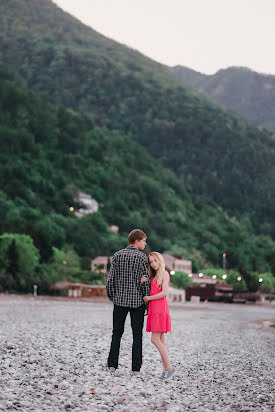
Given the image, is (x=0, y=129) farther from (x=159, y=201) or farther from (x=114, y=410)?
(x=114, y=410)

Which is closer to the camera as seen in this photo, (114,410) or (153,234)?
(114,410)

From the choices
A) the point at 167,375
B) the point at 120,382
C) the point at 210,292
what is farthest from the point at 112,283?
the point at 210,292

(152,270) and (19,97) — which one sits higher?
(19,97)

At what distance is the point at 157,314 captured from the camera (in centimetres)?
1012

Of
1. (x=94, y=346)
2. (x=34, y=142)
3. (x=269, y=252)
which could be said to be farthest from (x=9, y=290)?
(x=269, y=252)

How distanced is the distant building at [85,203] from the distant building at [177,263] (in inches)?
877

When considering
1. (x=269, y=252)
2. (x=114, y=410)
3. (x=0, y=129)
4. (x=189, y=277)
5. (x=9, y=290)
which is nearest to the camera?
(x=114, y=410)

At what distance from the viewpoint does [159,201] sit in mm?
175625

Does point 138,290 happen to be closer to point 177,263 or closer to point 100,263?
point 100,263

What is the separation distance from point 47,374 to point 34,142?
506ft

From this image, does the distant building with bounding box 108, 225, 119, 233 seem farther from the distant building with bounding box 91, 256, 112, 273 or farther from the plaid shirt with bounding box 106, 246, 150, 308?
the plaid shirt with bounding box 106, 246, 150, 308

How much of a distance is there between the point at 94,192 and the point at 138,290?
6090 inches

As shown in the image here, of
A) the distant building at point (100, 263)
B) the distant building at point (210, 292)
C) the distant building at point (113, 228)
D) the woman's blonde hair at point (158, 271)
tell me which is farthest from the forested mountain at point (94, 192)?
the woman's blonde hair at point (158, 271)

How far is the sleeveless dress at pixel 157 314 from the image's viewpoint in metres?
10.1
